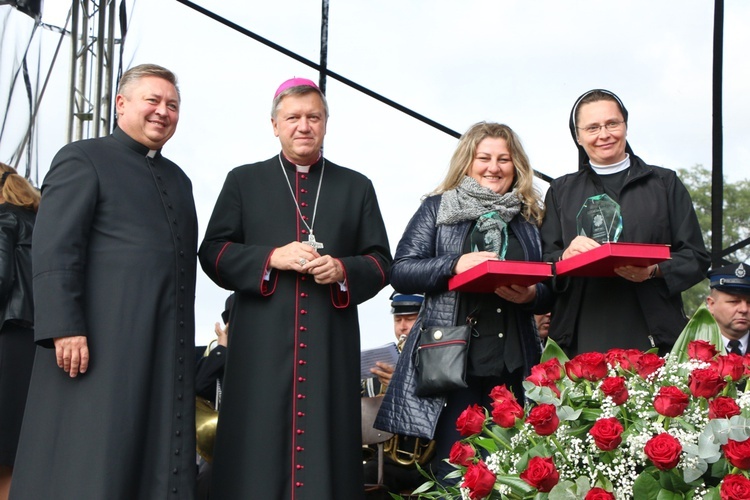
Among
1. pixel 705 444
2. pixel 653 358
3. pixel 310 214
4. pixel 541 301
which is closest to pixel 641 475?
pixel 705 444

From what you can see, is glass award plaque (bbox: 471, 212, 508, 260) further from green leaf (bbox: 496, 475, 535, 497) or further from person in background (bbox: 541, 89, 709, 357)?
green leaf (bbox: 496, 475, 535, 497)

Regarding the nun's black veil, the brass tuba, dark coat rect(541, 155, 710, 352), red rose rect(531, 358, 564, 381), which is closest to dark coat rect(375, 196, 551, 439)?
dark coat rect(541, 155, 710, 352)

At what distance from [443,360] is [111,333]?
1.25 m

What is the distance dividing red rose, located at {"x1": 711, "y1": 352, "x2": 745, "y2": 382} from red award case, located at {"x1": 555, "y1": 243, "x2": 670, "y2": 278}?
104 centimetres

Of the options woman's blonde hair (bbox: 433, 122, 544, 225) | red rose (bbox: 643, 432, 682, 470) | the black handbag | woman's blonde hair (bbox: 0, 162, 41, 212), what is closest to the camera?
red rose (bbox: 643, 432, 682, 470)

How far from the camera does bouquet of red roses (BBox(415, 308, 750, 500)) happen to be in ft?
6.96

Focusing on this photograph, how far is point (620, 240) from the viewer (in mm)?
3760

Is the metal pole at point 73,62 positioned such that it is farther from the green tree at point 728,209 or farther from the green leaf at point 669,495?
the green leaf at point 669,495

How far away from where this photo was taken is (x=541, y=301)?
3.98 meters

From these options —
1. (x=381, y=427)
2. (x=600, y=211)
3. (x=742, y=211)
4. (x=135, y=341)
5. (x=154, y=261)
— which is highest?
(x=742, y=211)

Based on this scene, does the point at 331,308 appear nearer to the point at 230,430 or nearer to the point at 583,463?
the point at 230,430

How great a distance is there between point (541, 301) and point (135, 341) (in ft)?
5.20

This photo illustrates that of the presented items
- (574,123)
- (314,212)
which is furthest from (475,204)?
(314,212)

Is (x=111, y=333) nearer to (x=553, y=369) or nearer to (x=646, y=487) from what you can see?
(x=553, y=369)
